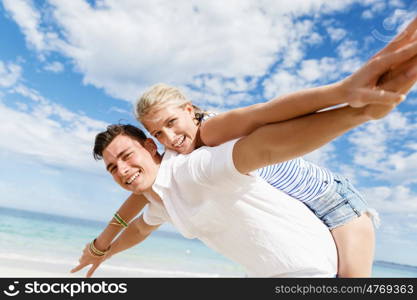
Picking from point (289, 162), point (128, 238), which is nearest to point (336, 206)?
point (289, 162)

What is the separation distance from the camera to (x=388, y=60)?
163 centimetres

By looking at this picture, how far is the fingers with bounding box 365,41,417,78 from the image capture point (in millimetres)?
1590

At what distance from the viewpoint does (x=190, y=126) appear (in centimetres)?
329

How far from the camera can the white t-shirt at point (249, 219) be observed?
92.5 inches

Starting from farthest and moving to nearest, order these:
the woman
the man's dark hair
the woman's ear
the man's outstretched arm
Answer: the man's outstretched arm < the woman's ear < the man's dark hair < the woman

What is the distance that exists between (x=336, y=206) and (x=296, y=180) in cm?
37

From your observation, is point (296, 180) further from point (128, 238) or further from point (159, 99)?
point (128, 238)

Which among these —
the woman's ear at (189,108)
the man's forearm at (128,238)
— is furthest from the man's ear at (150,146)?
the man's forearm at (128,238)

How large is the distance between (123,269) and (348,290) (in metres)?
9.94

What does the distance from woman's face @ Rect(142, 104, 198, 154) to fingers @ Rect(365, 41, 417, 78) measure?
169 cm

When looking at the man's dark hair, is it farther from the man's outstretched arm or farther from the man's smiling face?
the man's outstretched arm

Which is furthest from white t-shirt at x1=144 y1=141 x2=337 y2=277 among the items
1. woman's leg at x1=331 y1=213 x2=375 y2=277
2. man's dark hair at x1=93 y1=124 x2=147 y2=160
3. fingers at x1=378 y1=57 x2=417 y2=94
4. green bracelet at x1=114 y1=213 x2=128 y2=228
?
green bracelet at x1=114 y1=213 x2=128 y2=228

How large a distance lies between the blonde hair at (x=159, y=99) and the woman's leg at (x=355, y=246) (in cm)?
150

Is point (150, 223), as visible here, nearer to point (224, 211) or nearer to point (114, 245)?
point (114, 245)
